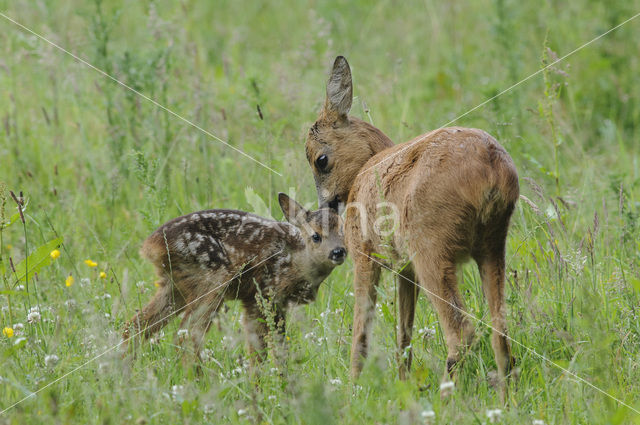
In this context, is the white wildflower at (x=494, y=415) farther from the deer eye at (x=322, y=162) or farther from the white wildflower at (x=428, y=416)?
the deer eye at (x=322, y=162)

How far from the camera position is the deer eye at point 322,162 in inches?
217

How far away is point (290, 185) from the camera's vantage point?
22.7ft

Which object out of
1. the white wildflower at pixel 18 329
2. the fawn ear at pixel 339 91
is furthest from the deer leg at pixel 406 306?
the white wildflower at pixel 18 329

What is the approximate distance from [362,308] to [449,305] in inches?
30.5

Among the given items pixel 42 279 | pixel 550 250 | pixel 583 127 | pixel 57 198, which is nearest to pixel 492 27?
pixel 583 127

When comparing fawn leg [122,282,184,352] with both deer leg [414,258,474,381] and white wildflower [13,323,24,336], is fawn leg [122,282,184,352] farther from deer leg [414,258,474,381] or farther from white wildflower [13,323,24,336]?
deer leg [414,258,474,381]

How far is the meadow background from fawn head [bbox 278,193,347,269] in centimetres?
Answer: 21

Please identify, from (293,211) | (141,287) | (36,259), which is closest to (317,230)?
(293,211)

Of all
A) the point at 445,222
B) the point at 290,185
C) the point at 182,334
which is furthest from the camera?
the point at 290,185

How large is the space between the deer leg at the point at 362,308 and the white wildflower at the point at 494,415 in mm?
1034

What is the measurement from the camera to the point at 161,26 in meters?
7.93

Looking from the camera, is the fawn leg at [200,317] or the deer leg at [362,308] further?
the fawn leg at [200,317]

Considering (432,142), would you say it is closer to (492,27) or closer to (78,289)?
(78,289)

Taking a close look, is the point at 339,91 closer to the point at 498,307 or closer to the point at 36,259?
the point at 498,307
